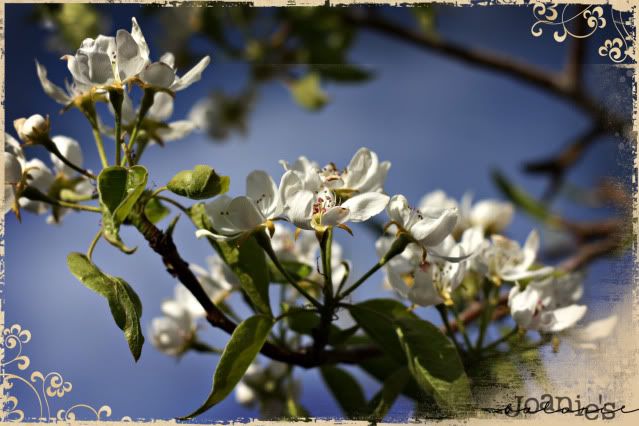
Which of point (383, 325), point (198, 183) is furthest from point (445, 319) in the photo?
point (198, 183)

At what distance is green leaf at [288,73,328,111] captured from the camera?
2242 millimetres

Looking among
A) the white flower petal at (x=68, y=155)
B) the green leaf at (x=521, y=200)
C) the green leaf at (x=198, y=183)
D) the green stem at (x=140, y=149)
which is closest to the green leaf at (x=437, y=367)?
the green leaf at (x=198, y=183)

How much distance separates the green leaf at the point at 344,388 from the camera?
1.28 m

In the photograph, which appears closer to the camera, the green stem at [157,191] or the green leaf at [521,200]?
the green stem at [157,191]

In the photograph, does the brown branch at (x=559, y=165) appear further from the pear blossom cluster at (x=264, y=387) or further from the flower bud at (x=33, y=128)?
the flower bud at (x=33, y=128)

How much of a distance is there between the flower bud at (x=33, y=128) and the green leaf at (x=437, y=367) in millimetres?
620

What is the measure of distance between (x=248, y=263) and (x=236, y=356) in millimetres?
159

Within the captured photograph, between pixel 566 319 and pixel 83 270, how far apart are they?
0.79 m

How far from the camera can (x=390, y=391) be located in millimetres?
1137

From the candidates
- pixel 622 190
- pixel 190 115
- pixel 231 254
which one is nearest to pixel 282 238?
pixel 231 254

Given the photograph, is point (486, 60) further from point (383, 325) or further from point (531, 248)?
point (383, 325)

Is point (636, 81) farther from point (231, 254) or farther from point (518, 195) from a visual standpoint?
point (518, 195)

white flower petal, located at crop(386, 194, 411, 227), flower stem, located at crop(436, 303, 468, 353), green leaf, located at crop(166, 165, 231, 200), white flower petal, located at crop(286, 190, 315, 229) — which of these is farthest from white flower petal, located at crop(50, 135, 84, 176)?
flower stem, located at crop(436, 303, 468, 353)

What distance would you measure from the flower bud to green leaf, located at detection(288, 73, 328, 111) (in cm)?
127
